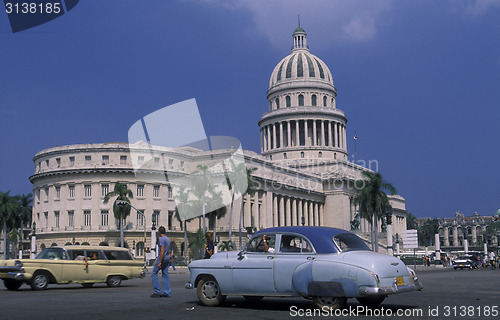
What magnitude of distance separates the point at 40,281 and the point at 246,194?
190ft

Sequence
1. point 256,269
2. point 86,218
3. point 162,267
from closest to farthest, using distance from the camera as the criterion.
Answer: point 256,269, point 162,267, point 86,218

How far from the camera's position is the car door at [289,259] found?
1298 centimetres

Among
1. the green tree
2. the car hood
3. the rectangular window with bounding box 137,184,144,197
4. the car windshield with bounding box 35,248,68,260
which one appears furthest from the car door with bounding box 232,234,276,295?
the green tree

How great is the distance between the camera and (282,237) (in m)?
13.5

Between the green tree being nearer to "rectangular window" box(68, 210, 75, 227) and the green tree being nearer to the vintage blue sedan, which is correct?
"rectangular window" box(68, 210, 75, 227)

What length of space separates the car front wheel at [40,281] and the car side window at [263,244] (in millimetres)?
10938

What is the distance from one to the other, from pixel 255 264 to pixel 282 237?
34.8 inches

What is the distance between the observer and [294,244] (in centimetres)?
1343

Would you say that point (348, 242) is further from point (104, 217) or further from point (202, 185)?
point (104, 217)

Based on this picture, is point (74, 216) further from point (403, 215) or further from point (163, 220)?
point (403, 215)

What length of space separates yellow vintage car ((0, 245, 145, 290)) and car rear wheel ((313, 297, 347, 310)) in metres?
12.5

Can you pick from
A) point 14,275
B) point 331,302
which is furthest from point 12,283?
point 331,302

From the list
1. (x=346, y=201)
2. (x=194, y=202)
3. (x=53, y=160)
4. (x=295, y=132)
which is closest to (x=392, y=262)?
(x=194, y=202)

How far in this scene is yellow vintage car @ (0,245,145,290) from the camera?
70.1ft
